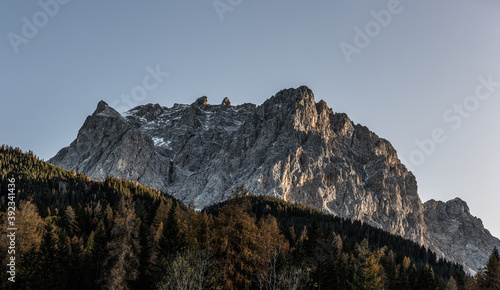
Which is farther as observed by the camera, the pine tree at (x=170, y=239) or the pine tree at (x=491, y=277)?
the pine tree at (x=491, y=277)

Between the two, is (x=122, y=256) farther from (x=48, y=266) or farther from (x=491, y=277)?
(x=491, y=277)

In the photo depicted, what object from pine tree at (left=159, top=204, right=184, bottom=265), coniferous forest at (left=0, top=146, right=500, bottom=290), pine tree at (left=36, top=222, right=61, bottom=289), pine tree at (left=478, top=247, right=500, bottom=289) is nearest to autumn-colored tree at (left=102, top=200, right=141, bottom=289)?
coniferous forest at (left=0, top=146, right=500, bottom=290)

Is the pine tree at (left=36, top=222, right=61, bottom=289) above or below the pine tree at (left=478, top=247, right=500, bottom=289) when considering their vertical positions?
below

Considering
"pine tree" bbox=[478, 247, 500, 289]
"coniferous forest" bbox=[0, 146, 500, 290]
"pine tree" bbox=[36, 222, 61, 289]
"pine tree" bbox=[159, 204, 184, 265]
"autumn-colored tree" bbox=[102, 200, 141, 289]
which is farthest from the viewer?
"pine tree" bbox=[478, 247, 500, 289]

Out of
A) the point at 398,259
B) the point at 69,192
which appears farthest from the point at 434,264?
the point at 69,192

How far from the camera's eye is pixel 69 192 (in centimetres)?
14000

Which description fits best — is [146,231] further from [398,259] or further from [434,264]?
[434,264]

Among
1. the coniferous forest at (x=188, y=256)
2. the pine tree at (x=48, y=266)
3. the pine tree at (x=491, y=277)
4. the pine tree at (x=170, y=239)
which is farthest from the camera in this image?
the pine tree at (x=491, y=277)

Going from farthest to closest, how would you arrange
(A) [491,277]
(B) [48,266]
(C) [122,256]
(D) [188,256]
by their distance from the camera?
(A) [491,277] < (B) [48,266] < (C) [122,256] < (D) [188,256]

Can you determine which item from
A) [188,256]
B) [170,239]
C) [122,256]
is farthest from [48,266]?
[188,256]

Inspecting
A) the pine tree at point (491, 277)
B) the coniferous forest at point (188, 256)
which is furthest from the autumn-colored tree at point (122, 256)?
the pine tree at point (491, 277)

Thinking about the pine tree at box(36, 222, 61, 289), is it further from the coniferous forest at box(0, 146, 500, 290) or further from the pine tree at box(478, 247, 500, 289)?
the pine tree at box(478, 247, 500, 289)

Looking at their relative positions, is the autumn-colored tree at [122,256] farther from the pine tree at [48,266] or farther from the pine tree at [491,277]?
the pine tree at [491,277]

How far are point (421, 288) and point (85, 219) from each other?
79011 millimetres
